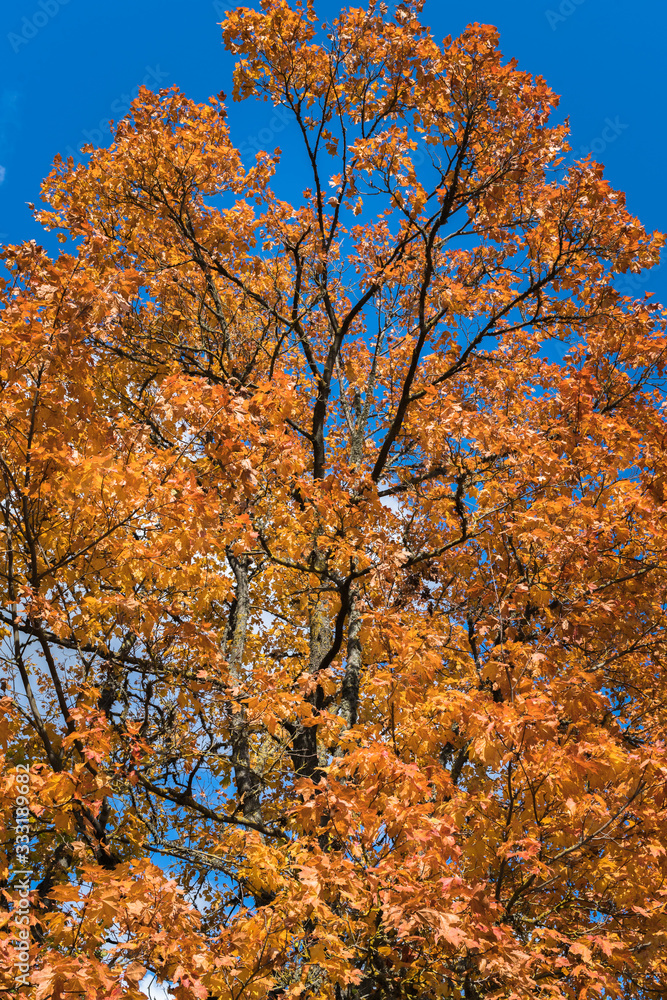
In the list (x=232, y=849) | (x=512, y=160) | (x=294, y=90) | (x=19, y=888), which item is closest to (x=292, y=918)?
(x=19, y=888)

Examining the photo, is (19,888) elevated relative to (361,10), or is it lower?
lower

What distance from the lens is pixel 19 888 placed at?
5.48 meters

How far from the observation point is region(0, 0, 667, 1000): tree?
4754 millimetres

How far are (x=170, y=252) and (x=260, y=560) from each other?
6038mm

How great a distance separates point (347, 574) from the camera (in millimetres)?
8961

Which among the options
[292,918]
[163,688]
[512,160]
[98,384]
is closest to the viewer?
[292,918]

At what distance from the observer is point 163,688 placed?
308 inches

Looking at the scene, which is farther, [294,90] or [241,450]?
[294,90]

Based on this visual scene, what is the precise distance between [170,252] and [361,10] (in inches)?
196

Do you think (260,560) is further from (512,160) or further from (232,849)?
(512,160)

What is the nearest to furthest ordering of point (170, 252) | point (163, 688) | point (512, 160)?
1. point (512, 160)
2. point (163, 688)
3. point (170, 252)

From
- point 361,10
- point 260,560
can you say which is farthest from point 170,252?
point 260,560

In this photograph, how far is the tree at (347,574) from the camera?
475cm

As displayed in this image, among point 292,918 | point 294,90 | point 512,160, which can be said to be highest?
point 294,90
